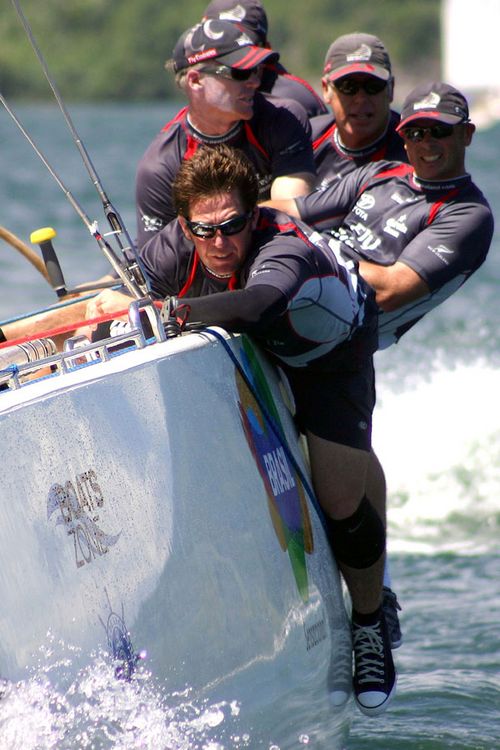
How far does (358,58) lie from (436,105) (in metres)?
0.60

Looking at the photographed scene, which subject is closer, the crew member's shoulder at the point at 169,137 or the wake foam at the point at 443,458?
the crew member's shoulder at the point at 169,137

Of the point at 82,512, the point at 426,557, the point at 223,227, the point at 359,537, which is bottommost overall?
the point at 426,557

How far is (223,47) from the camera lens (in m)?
4.79

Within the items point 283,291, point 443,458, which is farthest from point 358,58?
point 443,458

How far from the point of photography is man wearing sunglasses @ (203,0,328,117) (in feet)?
17.2

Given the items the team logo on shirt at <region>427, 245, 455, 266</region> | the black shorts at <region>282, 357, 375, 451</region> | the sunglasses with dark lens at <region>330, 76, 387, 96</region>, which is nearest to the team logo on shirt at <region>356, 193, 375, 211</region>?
the team logo on shirt at <region>427, 245, 455, 266</region>

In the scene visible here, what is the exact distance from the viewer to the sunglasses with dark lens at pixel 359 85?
17.1ft

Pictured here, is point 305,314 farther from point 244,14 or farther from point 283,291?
point 244,14

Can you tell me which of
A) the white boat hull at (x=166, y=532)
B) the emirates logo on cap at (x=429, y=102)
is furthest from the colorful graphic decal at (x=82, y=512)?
the emirates logo on cap at (x=429, y=102)

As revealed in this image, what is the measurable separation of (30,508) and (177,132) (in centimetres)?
233

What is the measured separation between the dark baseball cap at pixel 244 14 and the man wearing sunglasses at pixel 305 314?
1.28 m

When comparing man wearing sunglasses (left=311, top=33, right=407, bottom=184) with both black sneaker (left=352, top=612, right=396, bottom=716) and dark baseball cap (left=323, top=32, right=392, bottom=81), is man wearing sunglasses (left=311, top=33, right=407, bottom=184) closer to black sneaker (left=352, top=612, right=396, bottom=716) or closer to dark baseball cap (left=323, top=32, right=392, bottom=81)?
dark baseball cap (left=323, top=32, right=392, bottom=81)

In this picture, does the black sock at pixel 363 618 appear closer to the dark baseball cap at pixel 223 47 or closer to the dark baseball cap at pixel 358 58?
the dark baseball cap at pixel 223 47

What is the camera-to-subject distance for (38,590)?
117 inches
